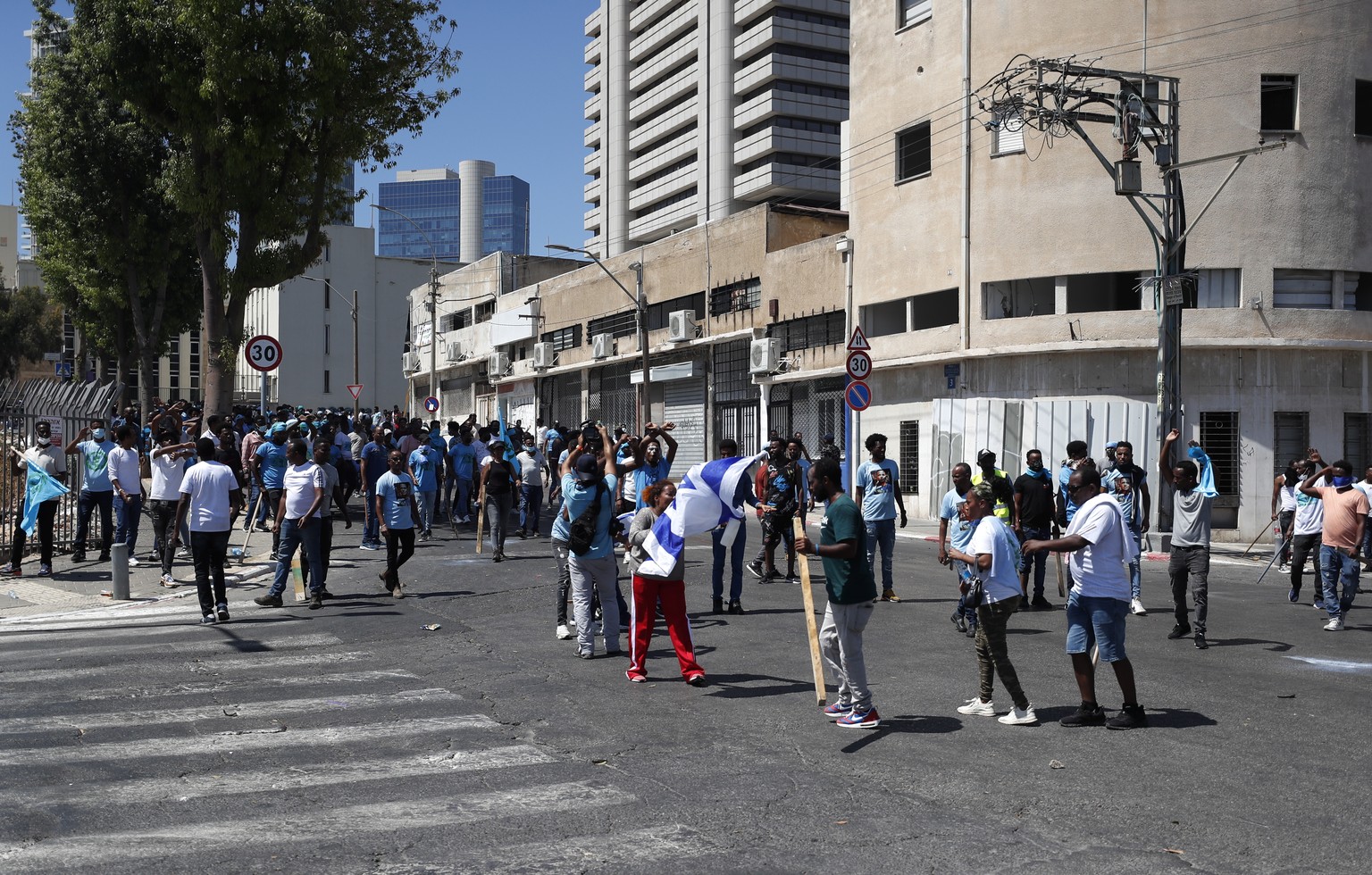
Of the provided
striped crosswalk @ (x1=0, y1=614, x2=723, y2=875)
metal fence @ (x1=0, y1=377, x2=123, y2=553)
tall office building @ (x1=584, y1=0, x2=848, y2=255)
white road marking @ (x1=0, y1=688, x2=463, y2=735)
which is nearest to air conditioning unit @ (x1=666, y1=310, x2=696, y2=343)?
metal fence @ (x1=0, y1=377, x2=123, y2=553)

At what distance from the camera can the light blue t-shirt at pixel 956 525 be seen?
10992 mm

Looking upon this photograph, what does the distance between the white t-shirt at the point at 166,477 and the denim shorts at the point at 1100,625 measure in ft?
37.2

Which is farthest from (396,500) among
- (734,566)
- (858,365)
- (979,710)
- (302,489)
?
(858,365)

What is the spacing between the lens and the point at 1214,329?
79.8ft

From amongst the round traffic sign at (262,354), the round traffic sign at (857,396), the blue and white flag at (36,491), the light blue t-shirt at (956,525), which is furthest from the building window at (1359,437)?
the blue and white flag at (36,491)

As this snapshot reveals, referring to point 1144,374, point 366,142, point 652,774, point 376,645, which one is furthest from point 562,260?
point 652,774

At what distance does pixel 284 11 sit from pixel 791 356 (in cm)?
1668

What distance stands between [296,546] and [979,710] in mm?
8409

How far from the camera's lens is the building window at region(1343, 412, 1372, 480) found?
24.5 meters

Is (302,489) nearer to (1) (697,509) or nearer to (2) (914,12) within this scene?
(1) (697,509)

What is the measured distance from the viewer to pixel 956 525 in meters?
11.9

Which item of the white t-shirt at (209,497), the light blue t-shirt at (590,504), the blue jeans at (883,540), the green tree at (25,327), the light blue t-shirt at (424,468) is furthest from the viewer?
the green tree at (25,327)

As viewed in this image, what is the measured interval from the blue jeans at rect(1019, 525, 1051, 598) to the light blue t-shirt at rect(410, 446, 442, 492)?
411 inches

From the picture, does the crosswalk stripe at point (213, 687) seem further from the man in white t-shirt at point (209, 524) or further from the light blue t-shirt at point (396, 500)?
the light blue t-shirt at point (396, 500)
